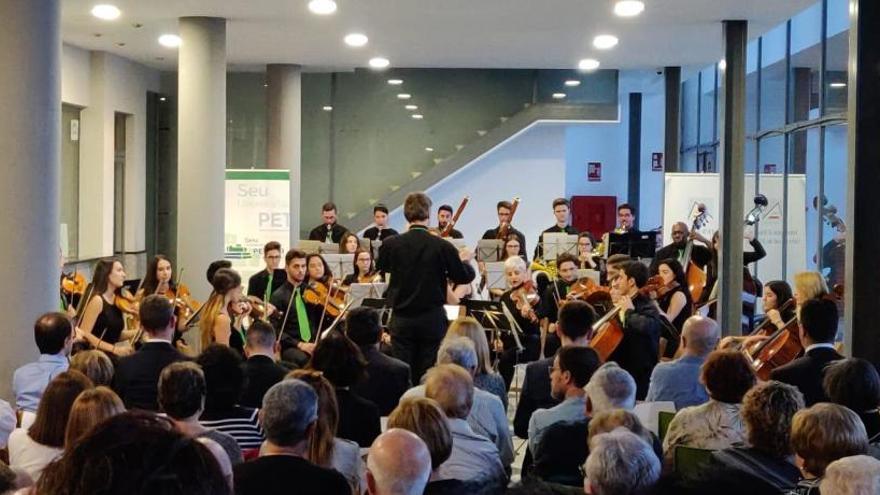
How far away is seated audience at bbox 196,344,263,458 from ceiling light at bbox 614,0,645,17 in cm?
618

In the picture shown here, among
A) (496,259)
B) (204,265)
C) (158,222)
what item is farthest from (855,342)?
(158,222)

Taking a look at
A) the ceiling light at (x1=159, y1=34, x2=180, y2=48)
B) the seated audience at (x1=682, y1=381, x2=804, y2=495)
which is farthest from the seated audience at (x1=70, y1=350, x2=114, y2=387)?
the ceiling light at (x1=159, y1=34, x2=180, y2=48)

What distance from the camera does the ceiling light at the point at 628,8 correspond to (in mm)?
9891

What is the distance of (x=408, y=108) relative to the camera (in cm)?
1694

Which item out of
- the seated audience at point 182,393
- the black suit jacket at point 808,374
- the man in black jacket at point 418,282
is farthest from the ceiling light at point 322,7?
the seated audience at point 182,393

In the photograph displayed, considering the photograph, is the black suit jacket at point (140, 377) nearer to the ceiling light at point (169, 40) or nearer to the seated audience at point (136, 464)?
the seated audience at point (136, 464)

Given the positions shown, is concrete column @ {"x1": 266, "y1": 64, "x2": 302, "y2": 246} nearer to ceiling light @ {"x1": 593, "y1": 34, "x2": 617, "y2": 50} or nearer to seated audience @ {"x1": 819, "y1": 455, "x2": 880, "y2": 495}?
ceiling light @ {"x1": 593, "y1": 34, "x2": 617, "y2": 50}

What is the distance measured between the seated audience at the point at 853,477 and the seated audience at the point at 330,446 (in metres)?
1.59

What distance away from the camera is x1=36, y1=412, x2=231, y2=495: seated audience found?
3.92 feet

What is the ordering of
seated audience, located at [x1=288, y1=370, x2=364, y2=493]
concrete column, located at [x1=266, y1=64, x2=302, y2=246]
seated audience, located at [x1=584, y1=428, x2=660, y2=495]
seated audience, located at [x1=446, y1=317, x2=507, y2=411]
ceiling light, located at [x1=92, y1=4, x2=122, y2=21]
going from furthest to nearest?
concrete column, located at [x1=266, y1=64, x2=302, y2=246]
ceiling light, located at [x1=92, y1=4, x2=122, y2=21]
seated audience, located at [x1=446, y1=317, x2=507, y2=411]
seated audience, located at [x1=288, y1=370, x2=364, y2=493]
seated audience, located at [x1=584, y1=428, x2=660, y2=495]

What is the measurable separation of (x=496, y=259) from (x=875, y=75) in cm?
560

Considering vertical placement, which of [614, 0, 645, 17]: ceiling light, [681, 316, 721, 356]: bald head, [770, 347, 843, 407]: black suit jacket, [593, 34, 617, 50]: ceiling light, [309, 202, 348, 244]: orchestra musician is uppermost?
[593, 34, 617, 50]: ceiling light

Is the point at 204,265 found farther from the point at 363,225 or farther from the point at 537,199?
the point at 537,199

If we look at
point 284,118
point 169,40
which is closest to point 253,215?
point 169,40
